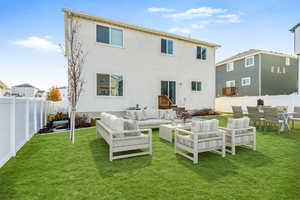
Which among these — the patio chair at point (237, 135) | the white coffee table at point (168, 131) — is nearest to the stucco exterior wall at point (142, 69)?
the white coffee table at point (168, 131)

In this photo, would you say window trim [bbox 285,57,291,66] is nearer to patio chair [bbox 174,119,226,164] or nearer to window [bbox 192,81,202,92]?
window [bbox 192,81,202,92]

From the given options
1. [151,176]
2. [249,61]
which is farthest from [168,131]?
[249,61]

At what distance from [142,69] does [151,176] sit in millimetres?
9073

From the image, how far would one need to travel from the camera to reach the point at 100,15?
31.8ft

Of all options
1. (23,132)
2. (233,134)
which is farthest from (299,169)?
(23,132)

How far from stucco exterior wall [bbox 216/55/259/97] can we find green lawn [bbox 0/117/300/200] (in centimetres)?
1585

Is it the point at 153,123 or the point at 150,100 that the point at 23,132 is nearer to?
the point at 153,123

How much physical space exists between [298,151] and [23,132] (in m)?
9.14

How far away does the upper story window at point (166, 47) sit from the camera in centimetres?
1212

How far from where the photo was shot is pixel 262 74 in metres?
17.5

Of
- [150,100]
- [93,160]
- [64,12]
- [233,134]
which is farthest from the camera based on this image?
[150,100]

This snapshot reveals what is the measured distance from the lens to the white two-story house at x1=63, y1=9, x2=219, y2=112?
959 cm

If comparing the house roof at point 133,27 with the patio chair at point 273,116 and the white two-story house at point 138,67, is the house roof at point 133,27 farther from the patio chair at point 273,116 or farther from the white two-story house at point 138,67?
the patio chair at point 273,116

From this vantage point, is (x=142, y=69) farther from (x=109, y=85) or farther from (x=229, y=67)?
(x=229, y=67)
